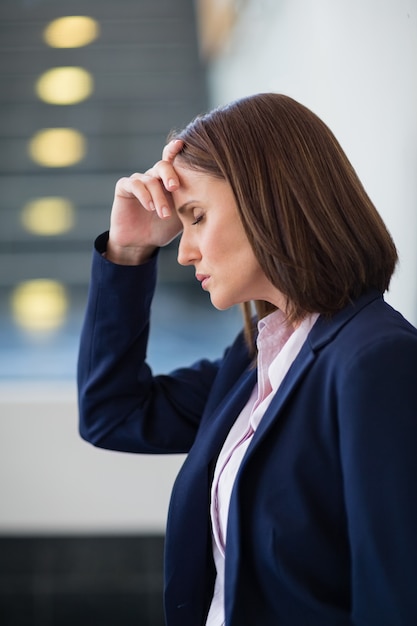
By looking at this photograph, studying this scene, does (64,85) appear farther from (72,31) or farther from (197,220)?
(197,220)

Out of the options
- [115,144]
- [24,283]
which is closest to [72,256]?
Result: [24,283]

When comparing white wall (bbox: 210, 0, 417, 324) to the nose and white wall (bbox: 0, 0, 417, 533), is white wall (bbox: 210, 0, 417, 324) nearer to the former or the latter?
white wall (bbox: 0, 0, 417, 533)

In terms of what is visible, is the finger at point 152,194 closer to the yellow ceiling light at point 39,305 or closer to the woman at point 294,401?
the woman at point 294,401

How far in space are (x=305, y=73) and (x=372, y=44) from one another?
347 millimetres

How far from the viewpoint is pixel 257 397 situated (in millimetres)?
1400

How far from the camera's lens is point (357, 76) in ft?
6.02

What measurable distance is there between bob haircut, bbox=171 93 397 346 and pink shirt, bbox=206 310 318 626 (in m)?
0.08

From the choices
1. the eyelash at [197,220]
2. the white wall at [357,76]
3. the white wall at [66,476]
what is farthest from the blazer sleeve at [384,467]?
the white wall at [66,476]

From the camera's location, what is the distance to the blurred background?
88.2 inches

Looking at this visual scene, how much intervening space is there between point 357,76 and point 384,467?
3.54 ft

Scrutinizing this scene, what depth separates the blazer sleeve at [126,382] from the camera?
1.60 meters

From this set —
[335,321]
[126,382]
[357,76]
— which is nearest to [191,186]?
[335,321]

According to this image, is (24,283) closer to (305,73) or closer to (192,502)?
(305,73)

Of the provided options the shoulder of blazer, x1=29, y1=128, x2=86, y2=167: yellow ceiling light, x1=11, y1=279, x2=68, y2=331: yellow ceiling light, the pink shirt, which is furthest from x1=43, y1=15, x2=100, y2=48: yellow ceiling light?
the shoulder of blazer
